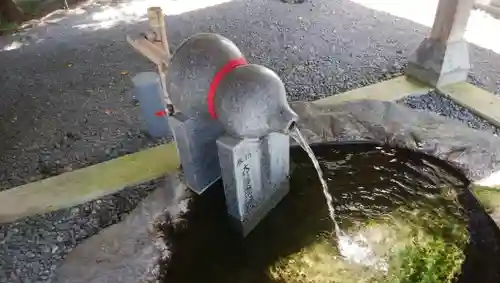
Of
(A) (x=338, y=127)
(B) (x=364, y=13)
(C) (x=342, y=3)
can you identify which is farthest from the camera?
(C) (x=342, y=3)

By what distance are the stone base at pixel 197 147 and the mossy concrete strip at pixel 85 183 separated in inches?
26.1

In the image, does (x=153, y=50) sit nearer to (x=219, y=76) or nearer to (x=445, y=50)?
(x=219, y=76)

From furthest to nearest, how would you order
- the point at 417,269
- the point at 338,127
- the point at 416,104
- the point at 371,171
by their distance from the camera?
the point at 416,104, the point at 338,127, the point at 371,171, the point at 417,269

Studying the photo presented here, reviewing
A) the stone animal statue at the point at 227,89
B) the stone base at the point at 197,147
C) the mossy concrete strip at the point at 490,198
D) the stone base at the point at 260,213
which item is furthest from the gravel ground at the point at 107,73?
the mossy concrete strip at the point at 490,198

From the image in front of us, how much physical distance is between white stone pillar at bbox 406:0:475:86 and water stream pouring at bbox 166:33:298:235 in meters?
2.46

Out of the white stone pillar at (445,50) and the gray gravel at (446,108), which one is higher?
the white stone pillar at (445,50)

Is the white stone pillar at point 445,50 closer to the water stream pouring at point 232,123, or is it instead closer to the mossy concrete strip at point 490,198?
the mossy concrete strip at point 490,198

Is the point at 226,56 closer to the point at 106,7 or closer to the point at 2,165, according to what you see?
the point at 2,165

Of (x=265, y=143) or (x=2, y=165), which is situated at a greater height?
(x=265, y=143)

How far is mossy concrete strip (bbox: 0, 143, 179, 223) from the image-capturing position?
3.40 m

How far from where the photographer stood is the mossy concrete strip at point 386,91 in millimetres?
4586

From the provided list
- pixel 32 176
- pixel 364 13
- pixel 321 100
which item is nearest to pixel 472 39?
pixel 364 13

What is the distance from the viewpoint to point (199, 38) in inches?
105

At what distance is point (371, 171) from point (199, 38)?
1523mm
